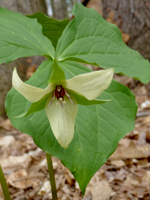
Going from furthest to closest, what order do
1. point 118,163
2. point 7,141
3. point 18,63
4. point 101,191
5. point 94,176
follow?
point 18,63, point 7,141, point 118,163, point 94,176, point 101,191

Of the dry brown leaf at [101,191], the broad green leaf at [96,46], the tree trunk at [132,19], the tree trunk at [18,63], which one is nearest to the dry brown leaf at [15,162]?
the dry brown leaf at [101,191]

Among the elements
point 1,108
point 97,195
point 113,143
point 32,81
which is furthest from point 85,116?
point 1,108

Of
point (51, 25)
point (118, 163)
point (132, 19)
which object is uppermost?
point (51, 25)

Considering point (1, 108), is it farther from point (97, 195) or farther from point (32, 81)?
point (32, 81)

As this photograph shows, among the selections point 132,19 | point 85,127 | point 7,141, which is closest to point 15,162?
point 7,141

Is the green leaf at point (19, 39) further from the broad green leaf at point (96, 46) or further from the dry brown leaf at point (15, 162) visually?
the dry brown leaf at point (15, 162)

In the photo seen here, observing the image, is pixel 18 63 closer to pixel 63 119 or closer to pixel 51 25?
pixel 51 25
